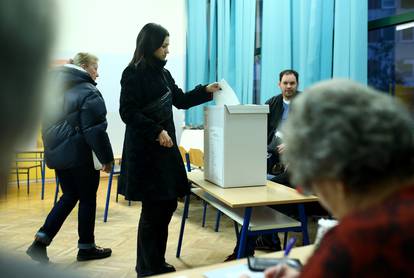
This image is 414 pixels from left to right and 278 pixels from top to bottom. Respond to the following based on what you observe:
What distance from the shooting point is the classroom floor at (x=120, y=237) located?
2.71 meters

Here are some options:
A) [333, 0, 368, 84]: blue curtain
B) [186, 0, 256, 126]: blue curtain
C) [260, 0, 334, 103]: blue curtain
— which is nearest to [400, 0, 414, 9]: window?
[333, 0, 368, 84]: blue curtain

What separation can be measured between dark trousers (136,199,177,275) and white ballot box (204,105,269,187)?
0.34 meters

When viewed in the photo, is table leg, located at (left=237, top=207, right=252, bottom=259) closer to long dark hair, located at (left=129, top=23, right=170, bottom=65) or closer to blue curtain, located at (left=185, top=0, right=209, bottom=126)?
long dark hair, located at (left=129, top=23, right=170, bottom=65)

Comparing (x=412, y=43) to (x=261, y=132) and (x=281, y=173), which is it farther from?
(x=261, y=132)

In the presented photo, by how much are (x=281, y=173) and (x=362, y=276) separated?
272cm

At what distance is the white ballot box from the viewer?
2.10 m

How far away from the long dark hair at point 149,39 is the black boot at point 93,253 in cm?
139

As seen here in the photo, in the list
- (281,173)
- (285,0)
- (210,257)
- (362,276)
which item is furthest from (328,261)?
(285,0)

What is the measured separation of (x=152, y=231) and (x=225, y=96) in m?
0.83

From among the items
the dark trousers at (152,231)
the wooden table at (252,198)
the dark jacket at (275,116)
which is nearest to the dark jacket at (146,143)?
the dark trousers at (152,231)

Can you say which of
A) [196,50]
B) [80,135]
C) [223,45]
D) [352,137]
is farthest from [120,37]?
[352,137]

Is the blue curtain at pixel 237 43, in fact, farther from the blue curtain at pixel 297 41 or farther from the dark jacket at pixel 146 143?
the dark jacket at pixel 146 143

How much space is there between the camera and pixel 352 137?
0.58 metres

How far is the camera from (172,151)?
7.22ft
